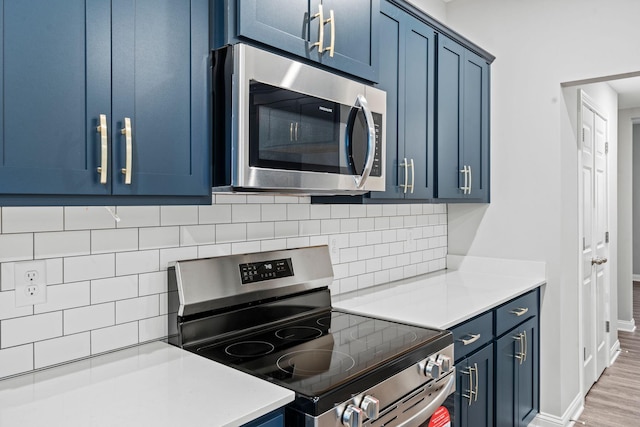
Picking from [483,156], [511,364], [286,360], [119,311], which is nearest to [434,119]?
[483,156]

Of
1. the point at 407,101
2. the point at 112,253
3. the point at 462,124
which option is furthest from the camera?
the point at 462,124

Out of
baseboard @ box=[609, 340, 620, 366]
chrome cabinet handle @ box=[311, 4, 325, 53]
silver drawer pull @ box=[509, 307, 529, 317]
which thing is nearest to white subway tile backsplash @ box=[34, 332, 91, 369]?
chrome cabinet handle @ box=[311, 4, 325, 53]

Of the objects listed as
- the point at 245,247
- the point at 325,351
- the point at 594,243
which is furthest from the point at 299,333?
the point at 594,243

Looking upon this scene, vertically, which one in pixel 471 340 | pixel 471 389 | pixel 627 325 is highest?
pixel 471 340

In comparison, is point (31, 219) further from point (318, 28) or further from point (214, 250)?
point (318, 28)

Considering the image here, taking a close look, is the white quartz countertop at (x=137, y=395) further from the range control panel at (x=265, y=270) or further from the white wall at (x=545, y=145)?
the white wall at (x=545, y=145)

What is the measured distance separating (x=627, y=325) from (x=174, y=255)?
5.06 meters

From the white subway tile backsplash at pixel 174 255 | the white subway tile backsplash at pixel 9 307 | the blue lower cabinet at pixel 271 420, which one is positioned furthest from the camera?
the white subway tile backsplash at pixel 174 255

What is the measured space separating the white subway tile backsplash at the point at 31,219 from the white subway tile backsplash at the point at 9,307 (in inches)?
6.6

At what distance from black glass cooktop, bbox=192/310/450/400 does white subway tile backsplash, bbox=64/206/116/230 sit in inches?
19.5

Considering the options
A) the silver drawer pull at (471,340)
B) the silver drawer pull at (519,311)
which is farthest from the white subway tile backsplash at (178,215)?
the silver drawer pull at (519,311)

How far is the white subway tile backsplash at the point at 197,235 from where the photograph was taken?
171 centimetres

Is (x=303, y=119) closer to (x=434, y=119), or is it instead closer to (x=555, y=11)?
(x=434, y=119)

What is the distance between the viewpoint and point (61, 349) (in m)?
1.40
